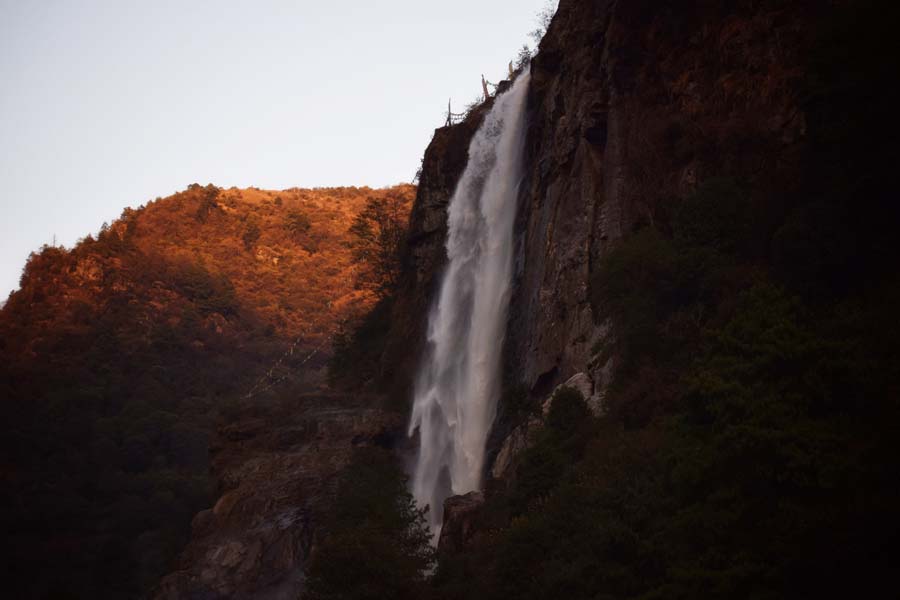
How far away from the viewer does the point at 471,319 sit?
1565 inches

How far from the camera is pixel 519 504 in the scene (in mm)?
22891

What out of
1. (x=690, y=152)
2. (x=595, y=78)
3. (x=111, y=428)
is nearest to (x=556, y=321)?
(x=690, y=152)

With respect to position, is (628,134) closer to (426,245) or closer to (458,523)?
(458,523)

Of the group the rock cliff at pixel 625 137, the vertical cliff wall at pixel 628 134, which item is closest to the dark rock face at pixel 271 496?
the rock cliff at pixel 625 137

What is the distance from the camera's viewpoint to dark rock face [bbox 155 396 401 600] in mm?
32656

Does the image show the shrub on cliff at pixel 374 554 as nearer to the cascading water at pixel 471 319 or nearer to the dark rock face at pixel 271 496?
the dark rock face at pixel 271 496

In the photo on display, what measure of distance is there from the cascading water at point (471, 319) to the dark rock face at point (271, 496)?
3553 millimetres

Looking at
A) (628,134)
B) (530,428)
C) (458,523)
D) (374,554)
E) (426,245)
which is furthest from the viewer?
(426,245)

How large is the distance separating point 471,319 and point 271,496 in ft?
38.1

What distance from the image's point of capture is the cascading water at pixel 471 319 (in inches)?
1412

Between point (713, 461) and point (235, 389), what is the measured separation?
74429 millimetres

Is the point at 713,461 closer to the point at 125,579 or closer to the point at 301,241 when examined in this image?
the point at 125,579

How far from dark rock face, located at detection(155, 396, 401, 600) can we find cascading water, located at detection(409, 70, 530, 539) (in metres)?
3.55

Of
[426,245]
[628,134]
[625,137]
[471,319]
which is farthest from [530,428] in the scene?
[426,245]
